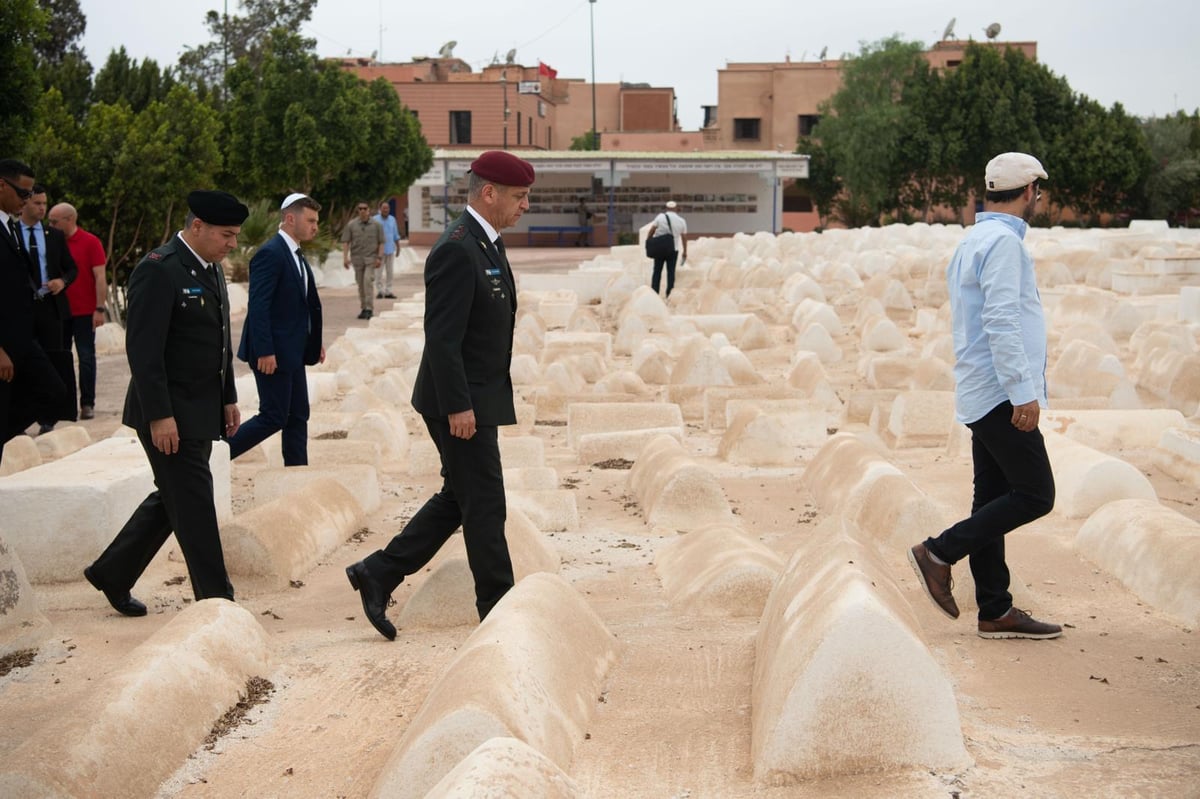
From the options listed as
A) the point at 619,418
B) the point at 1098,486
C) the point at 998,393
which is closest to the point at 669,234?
A: the point at 619,418

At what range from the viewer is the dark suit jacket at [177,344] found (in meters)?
4.34

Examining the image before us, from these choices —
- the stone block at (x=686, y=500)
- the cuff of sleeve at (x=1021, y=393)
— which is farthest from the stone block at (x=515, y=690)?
the stone block at (x=686, y=500)

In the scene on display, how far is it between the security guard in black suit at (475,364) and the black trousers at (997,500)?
1.37 m

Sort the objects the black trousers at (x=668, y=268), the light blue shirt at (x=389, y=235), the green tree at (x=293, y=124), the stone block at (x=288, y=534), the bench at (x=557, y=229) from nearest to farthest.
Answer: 1. the stone block at (x=288, y=534)
2. the black trousers at (x=668, y=268)
3. the light blue shirt at (x=389, y=235)
4. the green tree at (x=293, y=124)
5. the bench at (x=557, y=229)

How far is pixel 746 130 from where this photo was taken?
5831cm

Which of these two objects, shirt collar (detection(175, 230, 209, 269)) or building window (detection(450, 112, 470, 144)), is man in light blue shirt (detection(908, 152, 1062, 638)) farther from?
building window (detection(450, 112, 470, 144))

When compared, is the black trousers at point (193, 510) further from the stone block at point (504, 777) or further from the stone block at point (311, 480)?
→ the stone block at point (504, 777)

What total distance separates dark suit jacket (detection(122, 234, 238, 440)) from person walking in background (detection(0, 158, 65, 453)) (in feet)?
4.31

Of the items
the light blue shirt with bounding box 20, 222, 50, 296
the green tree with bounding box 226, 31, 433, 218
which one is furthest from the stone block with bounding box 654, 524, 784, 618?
the green tree with bounding box 226, 31, 433, 218

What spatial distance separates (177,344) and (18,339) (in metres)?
1.43

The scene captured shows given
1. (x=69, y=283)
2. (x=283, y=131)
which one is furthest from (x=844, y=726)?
(x=283, y=131)

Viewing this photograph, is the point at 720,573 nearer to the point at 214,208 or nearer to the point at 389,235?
the point at 214,208

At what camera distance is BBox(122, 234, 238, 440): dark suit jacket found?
434 centimetres

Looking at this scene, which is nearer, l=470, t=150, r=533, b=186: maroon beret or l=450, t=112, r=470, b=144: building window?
l=470, t=150, r=533, b=186: maroon beret
